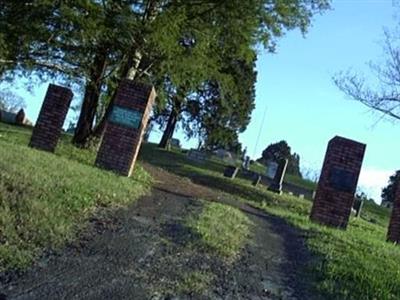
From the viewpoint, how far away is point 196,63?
74.9 feet

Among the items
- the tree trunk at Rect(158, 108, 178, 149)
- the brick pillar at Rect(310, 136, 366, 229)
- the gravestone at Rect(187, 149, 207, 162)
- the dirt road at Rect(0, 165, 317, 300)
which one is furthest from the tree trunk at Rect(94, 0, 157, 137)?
the tree trunk at Rect(158, 108, 178, 149)

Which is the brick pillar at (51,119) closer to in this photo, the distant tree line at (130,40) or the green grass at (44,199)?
the distant tree line at (130,40)

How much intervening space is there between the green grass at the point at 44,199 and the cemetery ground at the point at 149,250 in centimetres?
2

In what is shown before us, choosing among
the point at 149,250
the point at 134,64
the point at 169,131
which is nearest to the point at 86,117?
the point at 134,64

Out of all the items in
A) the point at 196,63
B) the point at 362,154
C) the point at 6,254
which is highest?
the point at 196,63

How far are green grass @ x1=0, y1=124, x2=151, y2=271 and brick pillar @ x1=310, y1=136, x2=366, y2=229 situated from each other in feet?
14.4

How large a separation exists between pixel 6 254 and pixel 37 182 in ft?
11.1

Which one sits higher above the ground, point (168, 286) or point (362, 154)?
point (362, 154)

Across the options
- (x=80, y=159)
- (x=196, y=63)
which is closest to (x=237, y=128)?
(x=196, y=63)

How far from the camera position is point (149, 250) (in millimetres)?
8773

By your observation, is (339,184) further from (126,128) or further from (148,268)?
(148,268)

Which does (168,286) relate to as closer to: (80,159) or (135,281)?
(135,281)

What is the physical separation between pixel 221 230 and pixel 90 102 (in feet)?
47.0

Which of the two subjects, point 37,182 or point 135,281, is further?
point 37,182
